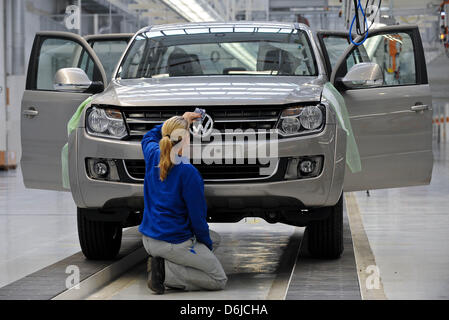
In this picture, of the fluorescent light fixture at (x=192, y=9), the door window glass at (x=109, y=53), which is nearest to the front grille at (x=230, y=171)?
the door window glass at (x=109, y=53)

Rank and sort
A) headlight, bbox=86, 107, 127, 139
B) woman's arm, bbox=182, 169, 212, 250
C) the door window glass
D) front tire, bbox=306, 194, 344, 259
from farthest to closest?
the door window glass < front tire, bbox=306, 194, 344, 259 < headlight, bbox=86, 107, 127, 139 < woman's arm, bbox=182, 169, 212, 250

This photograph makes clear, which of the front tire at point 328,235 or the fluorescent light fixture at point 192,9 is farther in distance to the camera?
the fluorescent light fixture at point 192,9

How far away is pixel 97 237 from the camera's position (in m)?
6.63

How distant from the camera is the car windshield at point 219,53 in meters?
6.80

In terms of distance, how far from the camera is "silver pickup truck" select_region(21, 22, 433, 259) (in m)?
5.74

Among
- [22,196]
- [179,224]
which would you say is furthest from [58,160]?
[22,196]

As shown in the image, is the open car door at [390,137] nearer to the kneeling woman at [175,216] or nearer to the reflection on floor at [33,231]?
the kneeling woman at [175,216]

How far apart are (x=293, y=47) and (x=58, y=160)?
2102mm

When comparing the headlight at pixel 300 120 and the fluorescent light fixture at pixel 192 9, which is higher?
the fluorescent light fixture at pixel 192 9

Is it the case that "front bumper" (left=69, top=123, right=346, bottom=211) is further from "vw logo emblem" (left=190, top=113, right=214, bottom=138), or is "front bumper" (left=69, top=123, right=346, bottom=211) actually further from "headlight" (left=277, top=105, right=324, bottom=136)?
"vw logo emblem" (left=190, top=113, right=214, bottom=138)

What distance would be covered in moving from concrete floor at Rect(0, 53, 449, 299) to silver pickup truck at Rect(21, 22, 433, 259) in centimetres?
55

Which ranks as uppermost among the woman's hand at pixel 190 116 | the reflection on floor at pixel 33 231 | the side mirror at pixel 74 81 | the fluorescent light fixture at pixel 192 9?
the fluorescent light fixture at pixel 192 9

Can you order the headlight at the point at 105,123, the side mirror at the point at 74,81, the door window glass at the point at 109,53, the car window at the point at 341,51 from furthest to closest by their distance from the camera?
the door window glass at the point at 109,53 < the car window at the point at 341,51 < the side mirror at the point at 74,81 < the headlight at the point at 105,123

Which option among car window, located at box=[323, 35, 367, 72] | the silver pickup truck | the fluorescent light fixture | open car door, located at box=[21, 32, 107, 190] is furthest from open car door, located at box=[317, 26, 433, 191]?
the fluorescent light fixture
